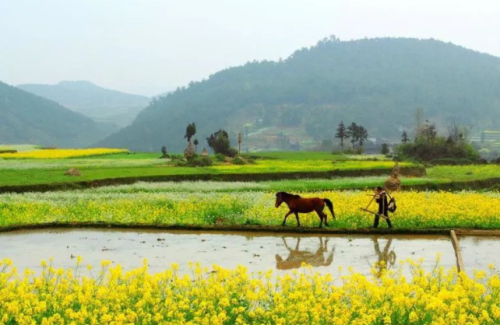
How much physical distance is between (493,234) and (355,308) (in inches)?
507

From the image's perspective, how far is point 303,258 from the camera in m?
17.5

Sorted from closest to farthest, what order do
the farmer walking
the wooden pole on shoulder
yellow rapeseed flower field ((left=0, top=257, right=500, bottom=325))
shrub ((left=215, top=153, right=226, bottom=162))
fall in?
yellow rapeseed flower field ((left=0, top=257, right=500, bottom=325)), the wooden pole on shoulder, the farmer walking, shrub ((left=215, top=153, right=226, bottom=162))

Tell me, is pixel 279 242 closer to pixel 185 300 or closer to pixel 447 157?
pixel 185 300

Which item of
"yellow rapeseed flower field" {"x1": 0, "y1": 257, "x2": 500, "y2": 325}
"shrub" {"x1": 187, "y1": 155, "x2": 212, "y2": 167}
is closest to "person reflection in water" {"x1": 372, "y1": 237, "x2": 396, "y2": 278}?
"yellow rapeseed flower field" {"x1": 0, "y1": 257, "x2": 500, "y2": 325}

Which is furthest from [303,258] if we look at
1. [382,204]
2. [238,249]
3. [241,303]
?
[241,303]

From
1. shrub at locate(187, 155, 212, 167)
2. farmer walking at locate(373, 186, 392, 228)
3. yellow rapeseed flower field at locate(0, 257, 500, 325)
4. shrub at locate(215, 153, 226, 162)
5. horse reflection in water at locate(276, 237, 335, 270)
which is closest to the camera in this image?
yellow rapeseed flower field at locate(0, 257, 500, 325)

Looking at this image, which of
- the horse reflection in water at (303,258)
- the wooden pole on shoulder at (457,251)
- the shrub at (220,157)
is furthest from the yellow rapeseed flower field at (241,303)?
the shrub at (220,157)

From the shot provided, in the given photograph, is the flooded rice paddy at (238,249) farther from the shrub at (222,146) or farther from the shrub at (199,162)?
the shrub at (222,146)

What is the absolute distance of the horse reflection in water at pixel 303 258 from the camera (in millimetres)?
16533

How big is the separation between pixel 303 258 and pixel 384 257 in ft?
7.79

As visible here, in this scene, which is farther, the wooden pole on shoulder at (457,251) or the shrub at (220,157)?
the shrub at (220,157)

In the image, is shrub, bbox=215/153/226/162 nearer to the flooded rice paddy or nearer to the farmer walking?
the flooded rice paddy

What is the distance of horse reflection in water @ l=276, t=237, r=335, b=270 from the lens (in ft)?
54.2

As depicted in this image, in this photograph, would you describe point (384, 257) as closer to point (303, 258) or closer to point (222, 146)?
point (303, 258)
